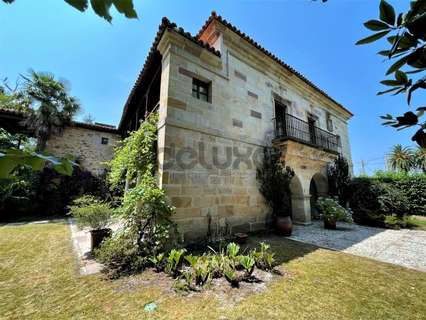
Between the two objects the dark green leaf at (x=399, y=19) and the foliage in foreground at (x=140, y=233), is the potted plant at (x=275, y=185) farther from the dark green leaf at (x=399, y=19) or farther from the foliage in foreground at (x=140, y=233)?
the dark green leaf at (x=399, y=19)

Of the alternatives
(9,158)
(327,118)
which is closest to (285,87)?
(327,118)

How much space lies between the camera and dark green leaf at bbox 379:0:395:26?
786 mm

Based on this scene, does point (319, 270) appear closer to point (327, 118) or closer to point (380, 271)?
point (380, 271)

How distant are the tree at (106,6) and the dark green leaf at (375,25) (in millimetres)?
976

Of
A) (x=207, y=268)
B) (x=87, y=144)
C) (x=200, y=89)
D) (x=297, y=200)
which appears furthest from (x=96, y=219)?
(x=87, y=144)

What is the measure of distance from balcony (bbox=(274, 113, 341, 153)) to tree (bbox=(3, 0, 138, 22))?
22.8 feet

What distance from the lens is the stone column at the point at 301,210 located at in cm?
786

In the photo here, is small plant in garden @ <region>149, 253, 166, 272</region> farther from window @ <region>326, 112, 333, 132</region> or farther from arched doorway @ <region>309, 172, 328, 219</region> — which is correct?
window @ <region>326, 112, 333, 132</region>

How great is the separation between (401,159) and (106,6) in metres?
30.6

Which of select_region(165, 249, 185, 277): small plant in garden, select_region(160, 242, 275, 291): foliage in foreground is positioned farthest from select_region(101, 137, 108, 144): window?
select_region(165, 249, 185, 277): small plant in garden

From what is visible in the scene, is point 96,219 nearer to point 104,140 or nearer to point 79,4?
point 79,4

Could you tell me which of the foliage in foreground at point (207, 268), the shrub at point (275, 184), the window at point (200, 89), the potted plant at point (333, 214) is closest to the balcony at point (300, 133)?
the shrub at point (275, 184)

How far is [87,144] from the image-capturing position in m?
12.3

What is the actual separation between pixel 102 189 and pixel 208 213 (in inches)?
353
